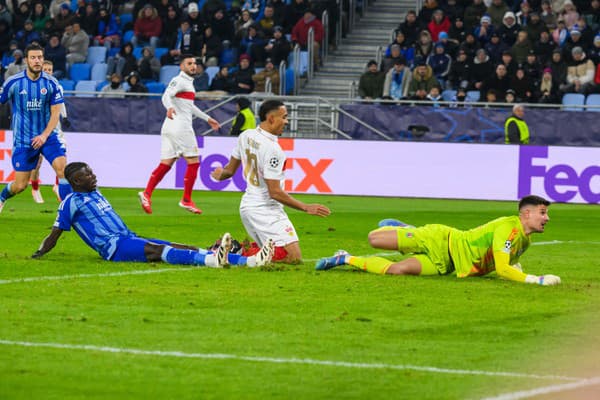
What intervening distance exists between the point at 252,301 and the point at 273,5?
25.3 meters

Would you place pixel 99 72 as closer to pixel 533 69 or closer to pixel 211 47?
pixel 211 47

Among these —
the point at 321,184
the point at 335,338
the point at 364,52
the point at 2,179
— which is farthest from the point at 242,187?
the point at 335,338

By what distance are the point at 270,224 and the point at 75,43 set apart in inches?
937

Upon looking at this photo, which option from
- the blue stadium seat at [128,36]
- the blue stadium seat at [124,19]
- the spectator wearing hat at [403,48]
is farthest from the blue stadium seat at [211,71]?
Answer: the blue stadium seat at [124,19]

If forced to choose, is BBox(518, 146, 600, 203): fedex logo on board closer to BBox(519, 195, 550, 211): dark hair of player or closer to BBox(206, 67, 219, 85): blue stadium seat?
BBox(206, 67, 219, 85): blue stadium seat

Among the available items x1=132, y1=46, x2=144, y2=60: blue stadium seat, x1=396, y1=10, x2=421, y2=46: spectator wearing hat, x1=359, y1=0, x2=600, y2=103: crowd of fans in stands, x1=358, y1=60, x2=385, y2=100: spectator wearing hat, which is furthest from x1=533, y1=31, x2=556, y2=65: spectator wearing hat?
x1=132, y1=46, x2=144, y2=60: blue stadium seat

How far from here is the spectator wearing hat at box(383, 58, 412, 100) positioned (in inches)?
1199

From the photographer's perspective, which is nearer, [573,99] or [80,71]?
[573,99]

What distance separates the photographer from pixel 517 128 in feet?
88.4

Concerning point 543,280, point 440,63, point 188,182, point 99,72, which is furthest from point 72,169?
point 99,72

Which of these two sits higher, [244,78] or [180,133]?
[244,78]

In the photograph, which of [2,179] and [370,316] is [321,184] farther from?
[370,316]

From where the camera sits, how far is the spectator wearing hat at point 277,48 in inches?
1297

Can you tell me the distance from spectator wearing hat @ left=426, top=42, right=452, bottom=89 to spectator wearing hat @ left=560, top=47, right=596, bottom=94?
2939 millimetres
